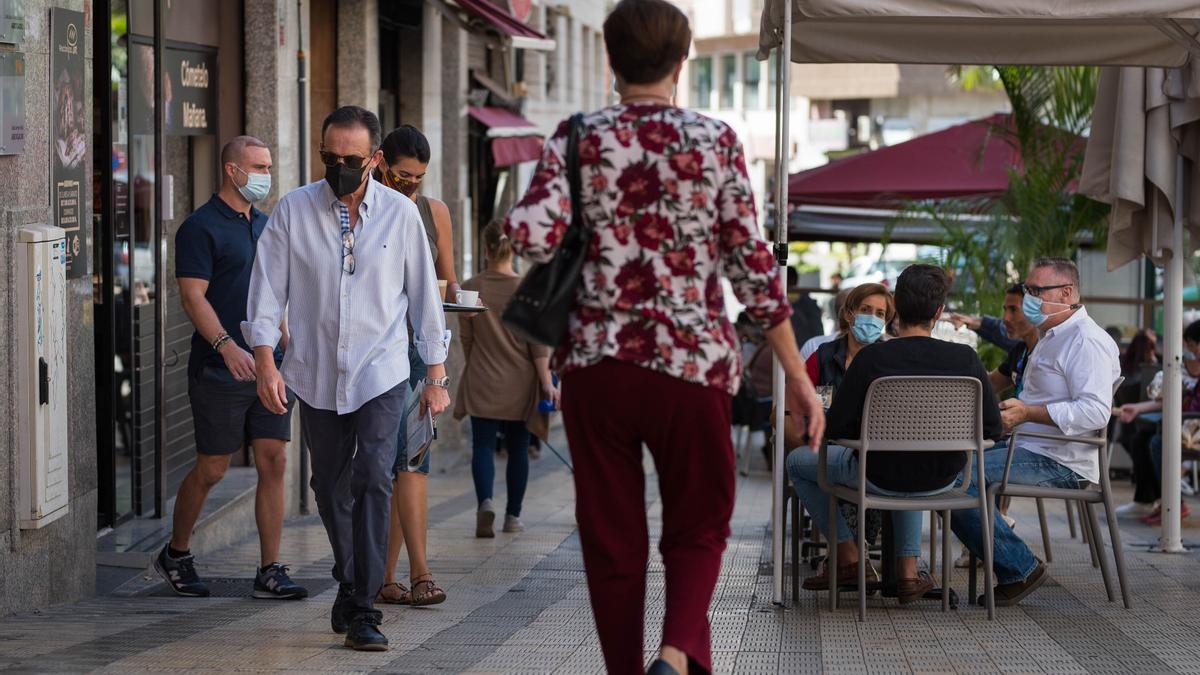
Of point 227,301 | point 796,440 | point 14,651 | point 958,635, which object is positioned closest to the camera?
point 14,651

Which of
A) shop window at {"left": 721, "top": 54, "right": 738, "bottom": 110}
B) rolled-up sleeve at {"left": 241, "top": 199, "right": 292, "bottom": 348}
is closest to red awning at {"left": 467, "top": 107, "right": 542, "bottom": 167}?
rolled-up sleeve at {"left": 241, "top": 199, "right": 292, "bottom": 348}

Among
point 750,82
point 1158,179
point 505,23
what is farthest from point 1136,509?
point 750,82

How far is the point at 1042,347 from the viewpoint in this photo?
8.03 metres

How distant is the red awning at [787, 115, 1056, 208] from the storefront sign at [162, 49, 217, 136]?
228 inches

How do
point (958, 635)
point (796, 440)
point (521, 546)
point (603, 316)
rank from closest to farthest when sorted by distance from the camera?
point (603, 316)
point (958, 635)
point (796, 440)
point (521, 546)

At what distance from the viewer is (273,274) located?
625 cm

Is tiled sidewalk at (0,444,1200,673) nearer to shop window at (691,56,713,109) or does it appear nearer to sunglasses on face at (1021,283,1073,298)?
sunglasses on face at (1021,283,1073,298)

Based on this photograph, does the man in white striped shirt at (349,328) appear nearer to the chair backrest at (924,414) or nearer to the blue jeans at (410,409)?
the blue jeans at (410,409)

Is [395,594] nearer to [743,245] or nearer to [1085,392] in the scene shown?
[1085,392]

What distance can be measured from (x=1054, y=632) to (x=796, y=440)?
173cm

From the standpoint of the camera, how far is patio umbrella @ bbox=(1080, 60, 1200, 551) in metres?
9.00

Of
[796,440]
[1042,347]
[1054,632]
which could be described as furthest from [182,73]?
[1054,632]

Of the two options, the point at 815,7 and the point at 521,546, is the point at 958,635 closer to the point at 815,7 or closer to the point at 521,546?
the point at 815,7

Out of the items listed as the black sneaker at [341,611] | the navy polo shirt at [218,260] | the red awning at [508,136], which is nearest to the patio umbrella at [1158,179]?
the navy polo shirt at [218,260]
